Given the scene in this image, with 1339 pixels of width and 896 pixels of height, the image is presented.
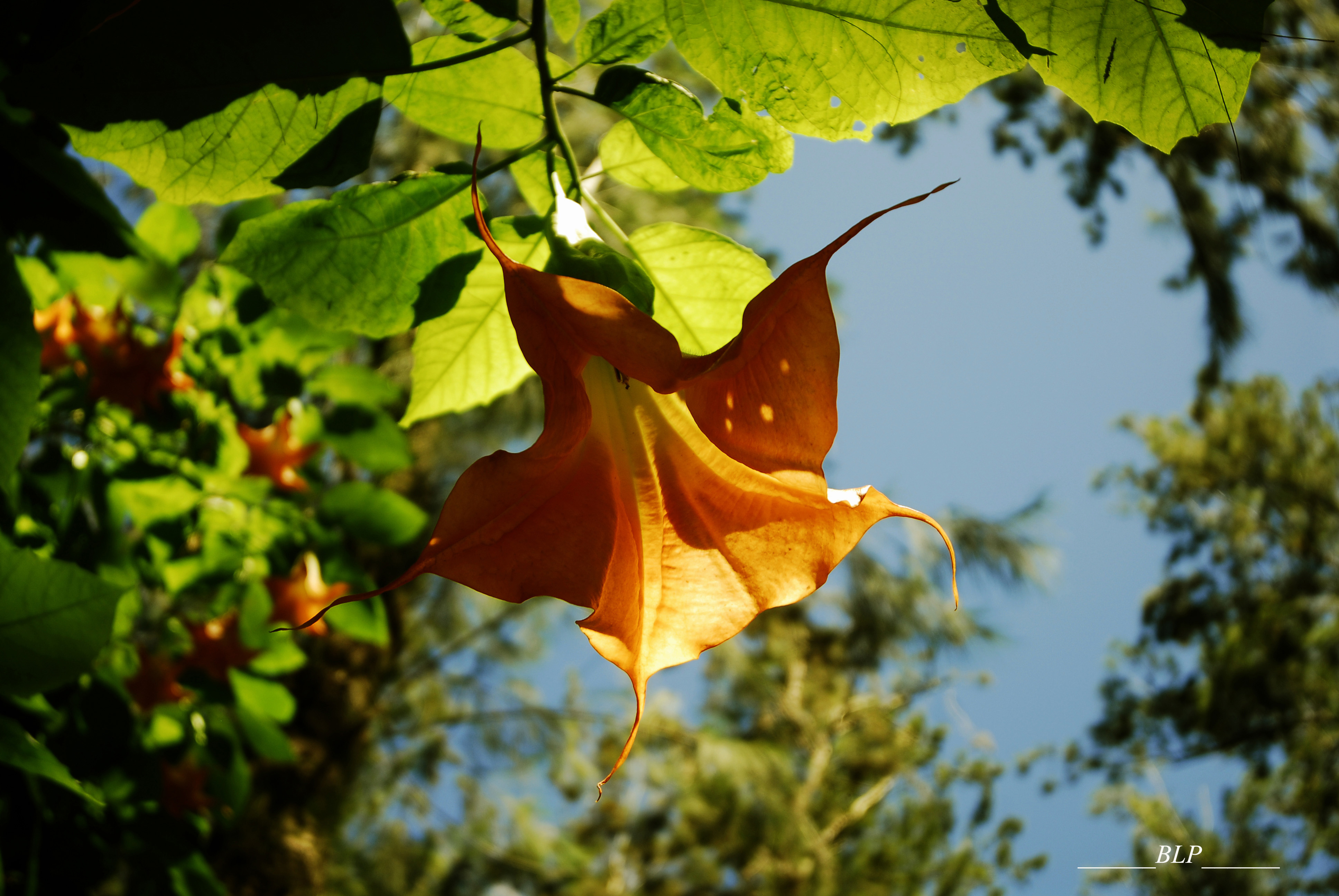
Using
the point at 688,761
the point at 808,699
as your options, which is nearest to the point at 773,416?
the point at 688,761

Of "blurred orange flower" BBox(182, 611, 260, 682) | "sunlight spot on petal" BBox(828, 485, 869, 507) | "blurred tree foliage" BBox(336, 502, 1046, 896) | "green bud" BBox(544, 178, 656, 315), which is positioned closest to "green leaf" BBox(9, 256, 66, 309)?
"blurred orange flower" BBox(182, 611, 260, 682)

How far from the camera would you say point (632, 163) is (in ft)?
1.32

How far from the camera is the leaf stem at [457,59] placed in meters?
0.33

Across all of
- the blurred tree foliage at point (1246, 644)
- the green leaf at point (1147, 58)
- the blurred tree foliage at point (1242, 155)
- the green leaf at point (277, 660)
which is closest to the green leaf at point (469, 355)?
the green leaf at point (1147, 58)

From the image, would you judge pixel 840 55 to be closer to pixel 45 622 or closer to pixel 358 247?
pixel 358 247

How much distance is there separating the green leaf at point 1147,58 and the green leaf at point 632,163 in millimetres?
160

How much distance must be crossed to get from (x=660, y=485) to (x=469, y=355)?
0.64 feet

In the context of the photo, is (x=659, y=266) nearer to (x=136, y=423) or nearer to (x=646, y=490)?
(x=646, y=490)

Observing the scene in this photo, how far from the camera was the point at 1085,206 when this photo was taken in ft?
9.55

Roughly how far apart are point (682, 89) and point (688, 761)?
4.09 metres

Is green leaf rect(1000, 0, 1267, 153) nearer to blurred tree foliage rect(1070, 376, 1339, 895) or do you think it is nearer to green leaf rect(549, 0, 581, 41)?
green leaf rect(549, 0, 581, 41)

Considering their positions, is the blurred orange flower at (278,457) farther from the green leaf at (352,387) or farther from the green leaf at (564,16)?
Answer: the green leaf at (564,16)

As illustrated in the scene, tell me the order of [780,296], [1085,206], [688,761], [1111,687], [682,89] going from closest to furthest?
1. [780,296]
2. [682,89]
3. [1085,206]
4. [688,761]
5. [1111,687]

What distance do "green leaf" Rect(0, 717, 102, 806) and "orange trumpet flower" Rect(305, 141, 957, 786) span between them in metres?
0.23
